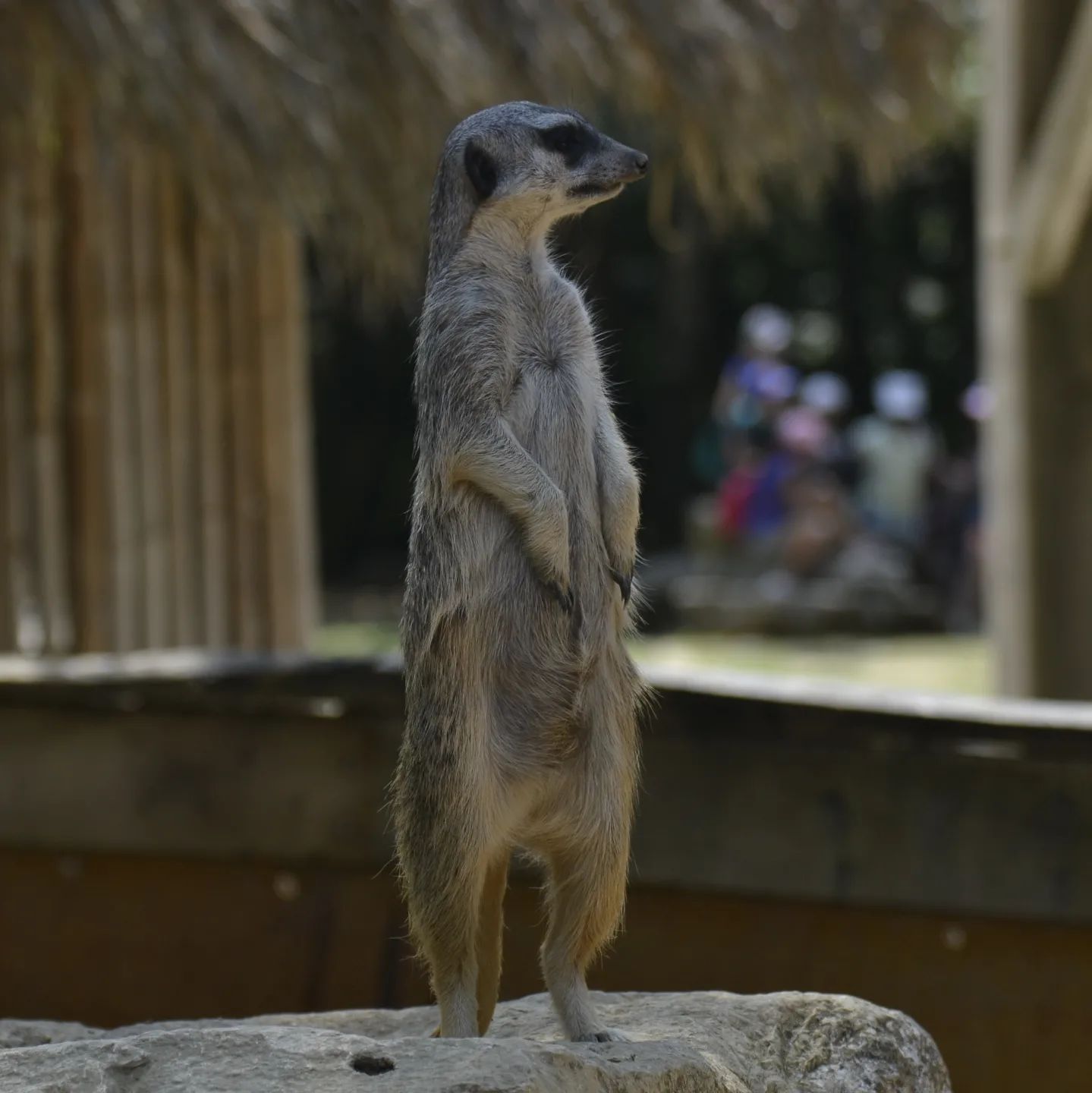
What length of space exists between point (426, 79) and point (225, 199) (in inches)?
32.3

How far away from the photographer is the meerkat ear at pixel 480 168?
104 inches

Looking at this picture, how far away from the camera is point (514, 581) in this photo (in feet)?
8.65

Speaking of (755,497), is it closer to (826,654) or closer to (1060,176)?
(826,654)

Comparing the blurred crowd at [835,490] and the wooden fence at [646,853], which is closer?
the wooden fence at [646,853]

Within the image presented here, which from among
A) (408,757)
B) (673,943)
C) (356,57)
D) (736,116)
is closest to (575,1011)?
(408,757)

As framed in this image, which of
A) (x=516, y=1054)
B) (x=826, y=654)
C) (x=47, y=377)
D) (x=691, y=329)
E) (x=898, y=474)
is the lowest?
(x=826, y=654)

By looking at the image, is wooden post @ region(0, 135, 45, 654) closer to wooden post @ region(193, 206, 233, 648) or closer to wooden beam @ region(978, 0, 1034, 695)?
wooden post @ region(193, 206, 233, 648)

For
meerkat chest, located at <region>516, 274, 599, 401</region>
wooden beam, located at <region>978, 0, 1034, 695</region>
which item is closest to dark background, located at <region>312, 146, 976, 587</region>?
wooden beam, located at <region>978, 0, 1034, 695</region>

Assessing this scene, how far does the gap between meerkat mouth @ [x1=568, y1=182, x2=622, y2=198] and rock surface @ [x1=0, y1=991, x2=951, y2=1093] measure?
1.23m

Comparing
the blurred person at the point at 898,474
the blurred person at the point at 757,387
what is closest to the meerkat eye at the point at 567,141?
the blurred person at the point at 757,387

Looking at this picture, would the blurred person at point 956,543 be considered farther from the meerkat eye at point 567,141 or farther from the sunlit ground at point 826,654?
the meerkat eye at point 567,141

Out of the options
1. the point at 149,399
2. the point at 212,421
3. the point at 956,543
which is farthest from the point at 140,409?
the point at 956,543

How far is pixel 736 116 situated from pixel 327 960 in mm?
4145

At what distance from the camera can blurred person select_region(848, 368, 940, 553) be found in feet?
46.0
